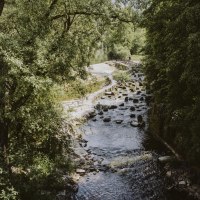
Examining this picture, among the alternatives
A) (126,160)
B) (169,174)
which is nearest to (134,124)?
(126,160)

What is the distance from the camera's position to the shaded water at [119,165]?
696 inches

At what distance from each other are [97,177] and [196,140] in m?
6.80

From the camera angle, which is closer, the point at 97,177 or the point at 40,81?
the point at 40,81

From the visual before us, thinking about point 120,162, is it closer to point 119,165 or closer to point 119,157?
point 119,165

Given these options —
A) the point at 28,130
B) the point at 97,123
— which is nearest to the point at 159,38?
the point at 28,130

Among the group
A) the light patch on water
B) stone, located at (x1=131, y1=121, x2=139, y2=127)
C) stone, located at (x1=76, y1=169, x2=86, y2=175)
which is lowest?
stone, located at (x1=76, y1=169, x2=86, y2=175)

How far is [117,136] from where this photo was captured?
88.1 feet

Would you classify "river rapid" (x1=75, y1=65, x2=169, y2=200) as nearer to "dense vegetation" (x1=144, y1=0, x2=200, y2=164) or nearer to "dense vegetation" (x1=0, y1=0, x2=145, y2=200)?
"dense vegetation" (x1=144, y1=0, x2=200, y2=164)

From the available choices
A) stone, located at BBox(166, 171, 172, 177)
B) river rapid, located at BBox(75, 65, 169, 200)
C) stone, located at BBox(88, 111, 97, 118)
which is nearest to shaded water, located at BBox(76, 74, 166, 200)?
river rapid, located at BBox(75, 65, 169, 200)

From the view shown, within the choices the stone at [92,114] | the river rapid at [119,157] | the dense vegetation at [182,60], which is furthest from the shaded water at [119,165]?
the dense vegetation at [182,60]

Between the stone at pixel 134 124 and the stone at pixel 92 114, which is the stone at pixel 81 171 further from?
the stone at pixel 92 114

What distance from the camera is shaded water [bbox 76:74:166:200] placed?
17688 mm

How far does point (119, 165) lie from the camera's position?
21.0 m

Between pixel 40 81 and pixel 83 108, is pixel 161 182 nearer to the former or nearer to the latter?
pixel 40 81
